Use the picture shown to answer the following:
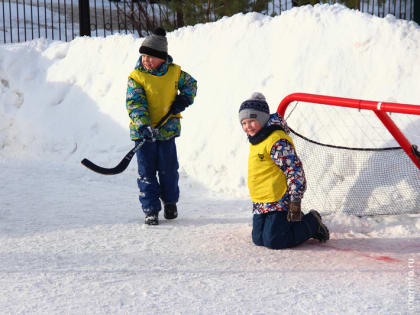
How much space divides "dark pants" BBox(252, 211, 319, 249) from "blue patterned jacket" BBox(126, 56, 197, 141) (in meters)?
0.95

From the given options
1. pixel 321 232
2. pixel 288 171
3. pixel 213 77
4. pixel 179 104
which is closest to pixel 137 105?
pixel 179 104

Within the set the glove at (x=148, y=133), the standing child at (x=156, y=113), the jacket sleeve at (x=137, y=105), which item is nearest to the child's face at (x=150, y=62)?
the standing child at (x=156, y=113)

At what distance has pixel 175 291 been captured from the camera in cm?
278

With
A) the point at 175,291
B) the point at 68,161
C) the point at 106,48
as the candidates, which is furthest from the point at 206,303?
the point at 106,48

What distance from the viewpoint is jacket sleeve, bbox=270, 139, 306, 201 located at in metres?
3.37

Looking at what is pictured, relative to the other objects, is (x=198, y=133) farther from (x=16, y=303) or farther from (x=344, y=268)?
(x=16, y=303)

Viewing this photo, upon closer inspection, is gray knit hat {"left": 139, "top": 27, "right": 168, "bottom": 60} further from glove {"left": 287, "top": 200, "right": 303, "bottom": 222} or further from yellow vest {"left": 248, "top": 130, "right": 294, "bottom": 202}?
glove {"left": 287, "top": 200, "right": 303, "bottom": 222}

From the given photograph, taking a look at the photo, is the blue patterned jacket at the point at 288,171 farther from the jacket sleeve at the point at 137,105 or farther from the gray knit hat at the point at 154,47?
the gray knit hat at the point at 154,47

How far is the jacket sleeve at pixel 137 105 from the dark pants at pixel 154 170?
8.4 inches

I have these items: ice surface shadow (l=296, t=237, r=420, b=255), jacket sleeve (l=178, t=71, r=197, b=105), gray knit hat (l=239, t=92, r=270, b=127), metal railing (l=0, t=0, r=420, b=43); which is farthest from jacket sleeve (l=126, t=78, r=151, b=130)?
metal railing (l=0, t=0, r=420, b=43)

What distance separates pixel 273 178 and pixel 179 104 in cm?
96

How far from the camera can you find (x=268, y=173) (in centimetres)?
350

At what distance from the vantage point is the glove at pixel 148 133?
3.98m

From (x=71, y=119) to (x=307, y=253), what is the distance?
451cm
